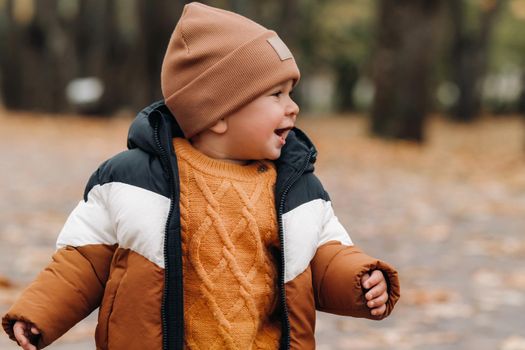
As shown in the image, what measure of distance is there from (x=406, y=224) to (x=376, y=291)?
5677 millimetres

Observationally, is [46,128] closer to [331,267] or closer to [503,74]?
[331,267]

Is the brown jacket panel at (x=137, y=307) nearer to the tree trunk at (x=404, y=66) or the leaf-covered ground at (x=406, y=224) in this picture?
the leaf-covered ground at (x=406, y=224)

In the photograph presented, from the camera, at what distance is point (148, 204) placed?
99.7 inches

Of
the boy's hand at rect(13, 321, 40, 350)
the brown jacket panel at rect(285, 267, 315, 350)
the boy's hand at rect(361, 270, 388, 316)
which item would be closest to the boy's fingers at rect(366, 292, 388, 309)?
the boy's hand at rect(361, 270, 388, 316)

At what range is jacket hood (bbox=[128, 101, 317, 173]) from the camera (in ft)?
8.63

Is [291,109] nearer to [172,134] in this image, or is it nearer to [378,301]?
[172,134]

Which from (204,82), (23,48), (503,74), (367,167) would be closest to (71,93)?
(23,48)

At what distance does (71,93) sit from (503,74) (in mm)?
29777

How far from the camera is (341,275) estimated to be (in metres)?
2.56

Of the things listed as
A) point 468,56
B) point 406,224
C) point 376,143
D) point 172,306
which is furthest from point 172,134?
point 468,56

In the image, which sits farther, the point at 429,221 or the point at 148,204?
the point at 429,221

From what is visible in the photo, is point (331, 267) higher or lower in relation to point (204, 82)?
lower

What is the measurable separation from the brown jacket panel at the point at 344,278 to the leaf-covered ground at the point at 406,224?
1860 mm

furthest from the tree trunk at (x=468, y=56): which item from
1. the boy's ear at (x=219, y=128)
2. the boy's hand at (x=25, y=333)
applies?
the boy's hand at (x=25, y=333)
